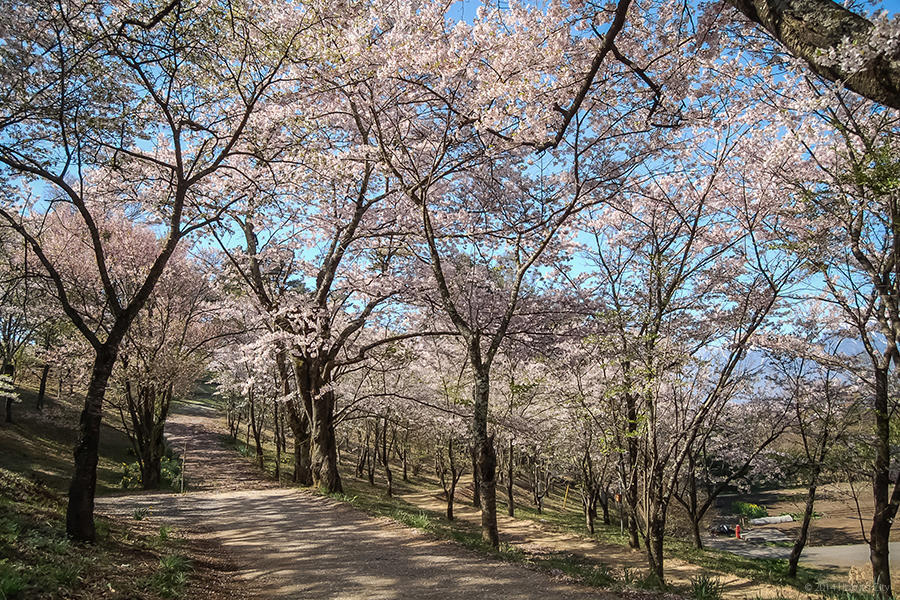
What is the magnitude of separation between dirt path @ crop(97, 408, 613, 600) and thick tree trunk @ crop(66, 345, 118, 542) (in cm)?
Result: 210

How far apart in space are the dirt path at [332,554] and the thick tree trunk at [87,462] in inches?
82.8

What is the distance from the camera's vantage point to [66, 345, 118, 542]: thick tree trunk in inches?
250

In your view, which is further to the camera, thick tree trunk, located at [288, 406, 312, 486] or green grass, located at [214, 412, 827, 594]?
thick tree trunk, located at [288, 406, 312, 486]

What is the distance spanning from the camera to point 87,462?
6.52 metres

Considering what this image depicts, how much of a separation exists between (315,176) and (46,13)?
4271mm

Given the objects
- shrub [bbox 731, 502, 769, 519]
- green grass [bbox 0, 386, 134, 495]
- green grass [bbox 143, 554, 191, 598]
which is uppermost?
green grass [bbox 143, 554, 191, 598]

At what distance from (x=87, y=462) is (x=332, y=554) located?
3567 mm

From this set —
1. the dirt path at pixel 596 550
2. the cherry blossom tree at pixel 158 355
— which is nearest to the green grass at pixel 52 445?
the cherry blossom tree at pixel 158 355

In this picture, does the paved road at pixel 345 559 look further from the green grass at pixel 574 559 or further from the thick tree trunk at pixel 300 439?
the thick tree trunk at pixel 300 439

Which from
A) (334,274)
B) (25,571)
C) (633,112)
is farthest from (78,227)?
(633,112)

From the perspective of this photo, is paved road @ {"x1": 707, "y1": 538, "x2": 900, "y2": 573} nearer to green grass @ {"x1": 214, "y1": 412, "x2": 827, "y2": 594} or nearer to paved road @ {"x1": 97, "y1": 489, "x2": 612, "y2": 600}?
green grass @ {"x1": 214, "y1": 412, "x2": 827, "y2": 594}

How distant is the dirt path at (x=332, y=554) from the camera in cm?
592

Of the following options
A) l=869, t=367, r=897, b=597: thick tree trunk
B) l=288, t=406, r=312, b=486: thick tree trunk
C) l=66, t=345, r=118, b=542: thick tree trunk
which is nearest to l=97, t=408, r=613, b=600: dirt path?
l=66, t=345, r=118, b=542: thick tree trunk

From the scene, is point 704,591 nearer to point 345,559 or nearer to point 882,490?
point 345,559
